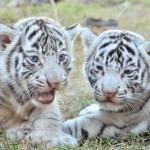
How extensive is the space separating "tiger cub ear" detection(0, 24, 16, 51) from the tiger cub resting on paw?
669 mm

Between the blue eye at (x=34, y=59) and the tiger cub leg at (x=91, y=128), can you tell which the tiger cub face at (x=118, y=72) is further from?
the blue eye at (x=34, y=59)

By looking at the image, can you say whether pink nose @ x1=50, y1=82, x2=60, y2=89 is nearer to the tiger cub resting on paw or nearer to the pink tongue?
the pink tongue

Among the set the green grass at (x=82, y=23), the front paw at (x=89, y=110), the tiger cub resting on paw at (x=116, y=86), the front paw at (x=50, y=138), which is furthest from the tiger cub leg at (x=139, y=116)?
the front paw at (x=50, y=138)

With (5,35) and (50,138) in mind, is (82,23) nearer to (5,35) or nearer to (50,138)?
(5,35)

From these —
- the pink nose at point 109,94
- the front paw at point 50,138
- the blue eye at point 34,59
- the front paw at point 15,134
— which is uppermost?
the blue eye at point 34,59

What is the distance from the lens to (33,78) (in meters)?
4.90

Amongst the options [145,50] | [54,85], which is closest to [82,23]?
[145,50]

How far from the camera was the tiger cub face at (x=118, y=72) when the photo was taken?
16.5 feet

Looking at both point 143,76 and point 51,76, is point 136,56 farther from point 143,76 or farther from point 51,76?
point 51,76

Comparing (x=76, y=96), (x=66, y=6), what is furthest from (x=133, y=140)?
(x=66, y=6)

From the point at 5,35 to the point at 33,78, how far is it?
1.54ft

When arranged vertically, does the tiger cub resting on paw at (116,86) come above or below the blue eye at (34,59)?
below

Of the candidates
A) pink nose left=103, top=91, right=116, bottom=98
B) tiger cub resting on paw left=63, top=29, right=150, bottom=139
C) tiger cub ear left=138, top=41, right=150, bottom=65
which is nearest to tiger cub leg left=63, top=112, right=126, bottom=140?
tiger cub resting on paw left=63, top=29, right=150, bottom=139

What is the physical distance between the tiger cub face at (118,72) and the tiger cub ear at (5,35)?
2.20 ft
